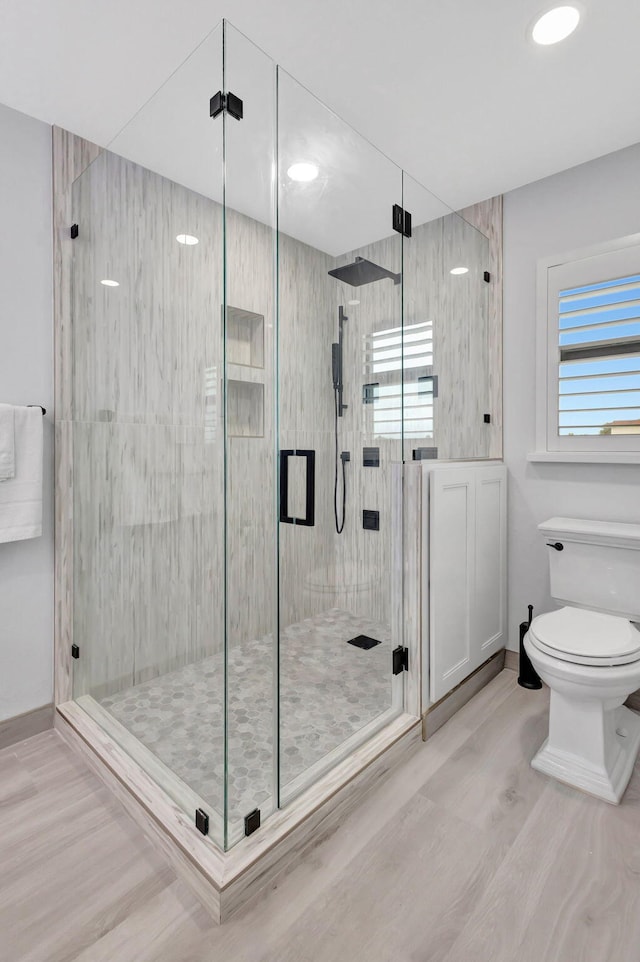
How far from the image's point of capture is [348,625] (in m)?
1.72

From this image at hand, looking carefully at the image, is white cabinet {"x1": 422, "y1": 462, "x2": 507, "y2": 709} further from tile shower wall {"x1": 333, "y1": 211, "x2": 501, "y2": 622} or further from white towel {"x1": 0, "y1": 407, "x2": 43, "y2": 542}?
white towel {"x1": 0, "y1": 407, "x2": 43, "y2": 542}

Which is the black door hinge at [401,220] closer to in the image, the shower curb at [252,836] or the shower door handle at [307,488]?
the shower door handle at [307,488]

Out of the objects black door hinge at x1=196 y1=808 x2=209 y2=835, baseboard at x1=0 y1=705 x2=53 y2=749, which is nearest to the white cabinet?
black door hinge at x1=196 y1=808 x2=209 y2=835

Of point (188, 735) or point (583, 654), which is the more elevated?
point (583, 654)

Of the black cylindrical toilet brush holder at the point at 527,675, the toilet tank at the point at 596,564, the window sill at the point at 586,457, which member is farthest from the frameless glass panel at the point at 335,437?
the window sill at the point at 586,457

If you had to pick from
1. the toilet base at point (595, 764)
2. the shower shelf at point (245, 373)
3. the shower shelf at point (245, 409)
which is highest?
the shower shelf at point (245, 373)

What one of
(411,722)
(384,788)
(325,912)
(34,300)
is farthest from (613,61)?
(325,912)

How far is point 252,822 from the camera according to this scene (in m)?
1.30

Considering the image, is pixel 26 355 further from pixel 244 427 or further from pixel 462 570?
pixel 462 570

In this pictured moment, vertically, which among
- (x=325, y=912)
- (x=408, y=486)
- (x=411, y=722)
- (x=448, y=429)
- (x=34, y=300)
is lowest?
(x=325, y=912)

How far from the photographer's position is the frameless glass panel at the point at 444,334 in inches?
75.3

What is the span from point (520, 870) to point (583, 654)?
2.16 feet

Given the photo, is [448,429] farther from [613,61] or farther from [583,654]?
[613,61]

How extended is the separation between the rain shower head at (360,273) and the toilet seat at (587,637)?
142 cm
